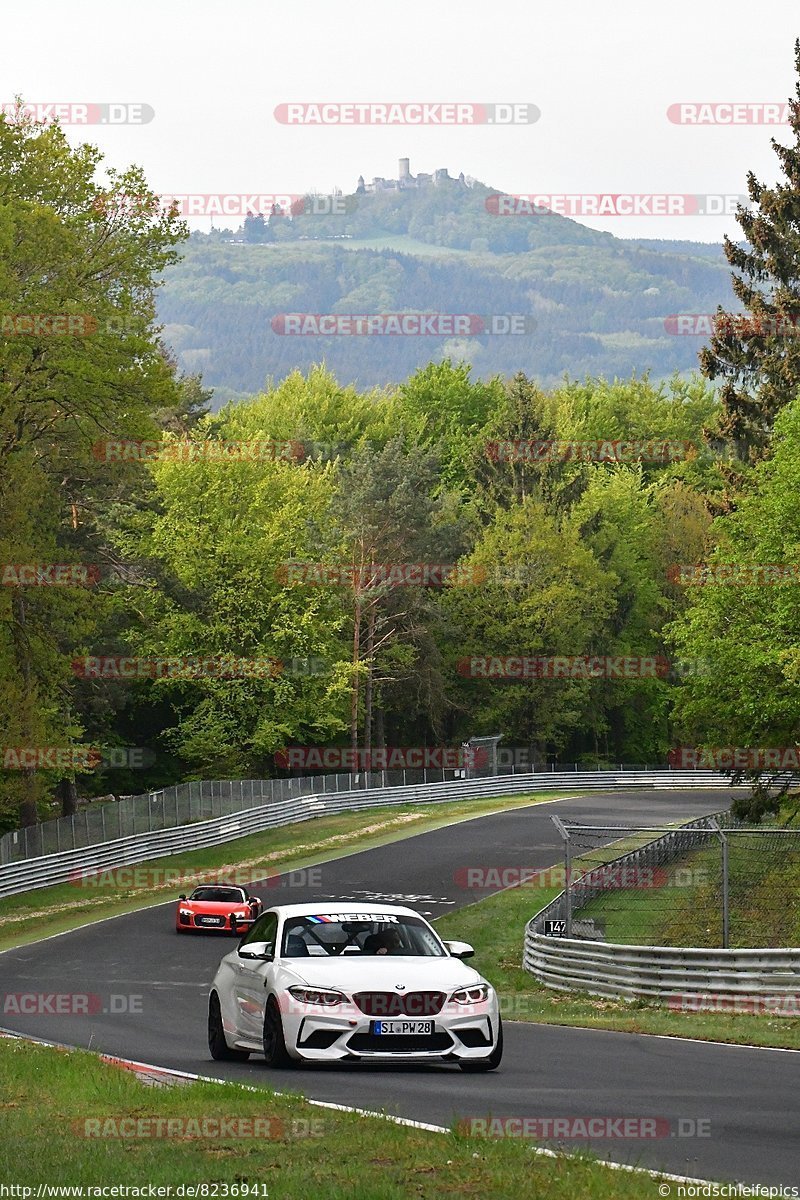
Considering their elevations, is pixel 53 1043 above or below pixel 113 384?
below

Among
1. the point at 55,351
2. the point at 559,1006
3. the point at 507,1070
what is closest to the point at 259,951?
→ the point at 507,1070

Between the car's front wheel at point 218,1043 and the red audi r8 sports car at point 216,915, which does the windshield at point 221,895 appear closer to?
the red audi r8 sports car at point 216,915

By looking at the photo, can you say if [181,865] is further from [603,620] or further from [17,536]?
[603,620]

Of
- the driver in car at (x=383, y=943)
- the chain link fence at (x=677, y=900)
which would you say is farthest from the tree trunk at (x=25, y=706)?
the driver in car at (x=383, y=943)

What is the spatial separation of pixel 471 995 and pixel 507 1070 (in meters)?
1.07

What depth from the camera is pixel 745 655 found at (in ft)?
126

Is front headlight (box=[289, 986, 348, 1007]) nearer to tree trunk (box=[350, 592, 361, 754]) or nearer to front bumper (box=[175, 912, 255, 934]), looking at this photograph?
front bumper (box=[175, 912, 255, 934])

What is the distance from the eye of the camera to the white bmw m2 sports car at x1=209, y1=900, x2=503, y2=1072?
1368 centimetres

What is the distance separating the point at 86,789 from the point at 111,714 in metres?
6.54

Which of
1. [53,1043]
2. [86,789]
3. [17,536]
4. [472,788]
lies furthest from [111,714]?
[53,1043]

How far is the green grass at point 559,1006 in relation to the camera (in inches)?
720

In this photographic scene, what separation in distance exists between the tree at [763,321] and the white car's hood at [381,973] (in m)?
41.0

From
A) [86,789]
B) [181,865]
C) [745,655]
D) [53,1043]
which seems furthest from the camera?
[86,789]

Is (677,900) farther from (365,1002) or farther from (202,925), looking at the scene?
(365,1002)
